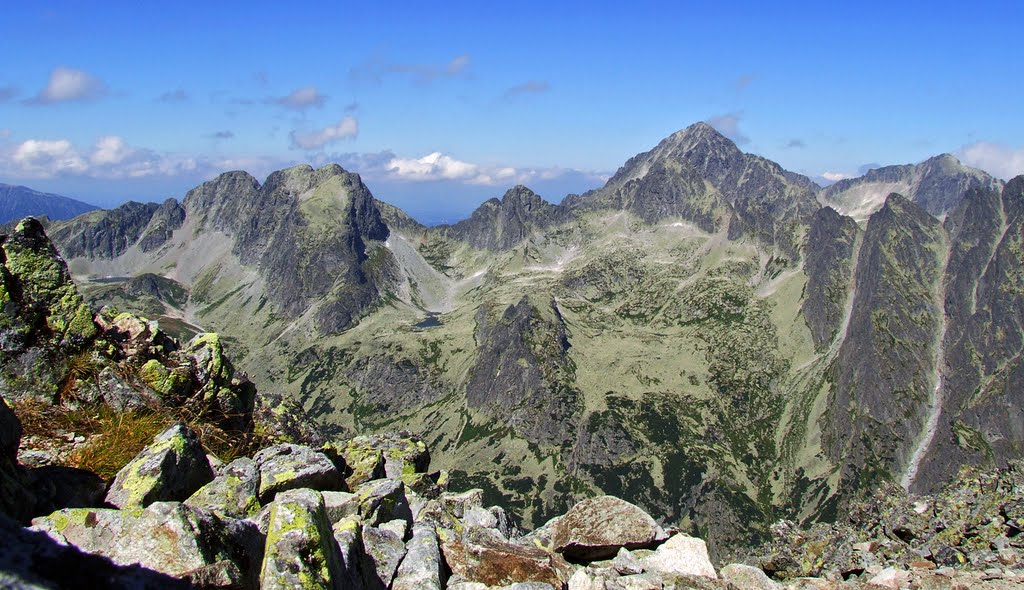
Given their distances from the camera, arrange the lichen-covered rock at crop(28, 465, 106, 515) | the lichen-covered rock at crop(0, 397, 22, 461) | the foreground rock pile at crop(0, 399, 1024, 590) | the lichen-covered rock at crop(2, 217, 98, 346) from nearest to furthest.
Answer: the foreground rock pile at crop(0, 399, 1024, 590)
the lichen-covered rock at crop(0, 397, 22, 461)
the lichen-covered rock at crop(28, 465, 106, 515)
the lichen-covered rock at crop(2, 217, 98, 346)

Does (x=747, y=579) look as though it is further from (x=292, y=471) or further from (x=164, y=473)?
(x=164, y=473)

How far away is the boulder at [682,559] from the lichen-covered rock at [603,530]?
860mm

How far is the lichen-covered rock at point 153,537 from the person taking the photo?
8.40m

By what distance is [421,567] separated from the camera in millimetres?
14258

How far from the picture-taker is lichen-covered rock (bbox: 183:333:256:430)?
21109mm

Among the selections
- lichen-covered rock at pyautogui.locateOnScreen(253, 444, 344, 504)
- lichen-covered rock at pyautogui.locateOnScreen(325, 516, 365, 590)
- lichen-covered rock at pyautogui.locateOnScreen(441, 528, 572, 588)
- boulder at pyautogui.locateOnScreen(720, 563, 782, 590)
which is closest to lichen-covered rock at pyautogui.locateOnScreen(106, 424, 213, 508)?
lichen-covered rock at pyautogui.locateOnScreen(253, 444, 344, 504)

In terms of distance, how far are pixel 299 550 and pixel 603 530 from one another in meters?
12.1

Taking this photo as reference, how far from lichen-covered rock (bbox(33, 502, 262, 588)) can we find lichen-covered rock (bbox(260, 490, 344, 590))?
51 centimetres

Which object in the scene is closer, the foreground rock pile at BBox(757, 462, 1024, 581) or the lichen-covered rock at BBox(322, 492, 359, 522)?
the lichen-covered rock at BBox(322, 492, 359, 522)

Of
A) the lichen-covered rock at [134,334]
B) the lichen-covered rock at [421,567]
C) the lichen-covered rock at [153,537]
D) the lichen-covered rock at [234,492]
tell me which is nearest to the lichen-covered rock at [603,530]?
the lichen-covered rock at [421,567]

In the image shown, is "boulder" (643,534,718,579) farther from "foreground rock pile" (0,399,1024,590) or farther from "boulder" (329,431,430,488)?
"boulder" (329,431,430,488)

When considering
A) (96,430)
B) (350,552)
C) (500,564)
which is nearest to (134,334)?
(96,430)

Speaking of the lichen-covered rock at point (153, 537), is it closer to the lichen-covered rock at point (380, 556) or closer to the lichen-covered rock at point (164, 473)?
the lichen-covered rock at point (164, 473)

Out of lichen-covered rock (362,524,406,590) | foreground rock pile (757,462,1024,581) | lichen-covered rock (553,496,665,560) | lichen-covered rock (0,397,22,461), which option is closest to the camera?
lichen-covered rock (0,397,22,461)
